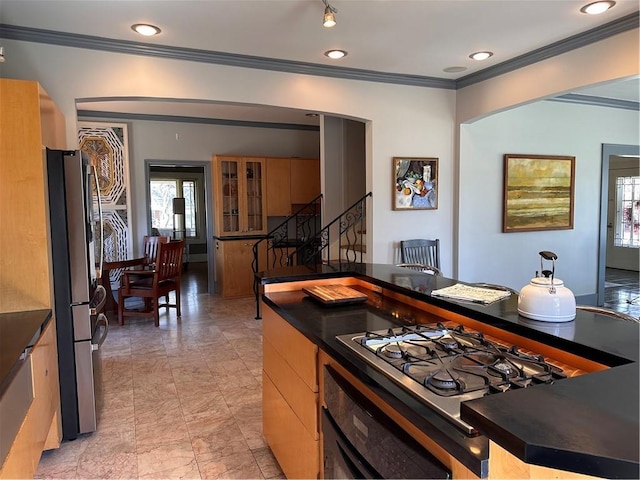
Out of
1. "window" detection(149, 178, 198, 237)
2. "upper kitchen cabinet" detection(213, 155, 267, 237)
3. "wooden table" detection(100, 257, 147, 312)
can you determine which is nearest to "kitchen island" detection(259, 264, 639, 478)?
"wooden table" detection(100, 257, 147, 312)

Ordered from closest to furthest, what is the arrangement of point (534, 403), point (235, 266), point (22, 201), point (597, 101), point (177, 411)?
point (534, 403)
point (22, 201)
point (177, 411)
point (597, 101)
point (235, 266)

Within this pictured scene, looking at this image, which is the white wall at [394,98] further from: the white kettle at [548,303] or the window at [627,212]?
the window at [627,212]

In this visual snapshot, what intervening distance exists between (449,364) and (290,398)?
0.96 metres

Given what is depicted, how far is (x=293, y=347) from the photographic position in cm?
197

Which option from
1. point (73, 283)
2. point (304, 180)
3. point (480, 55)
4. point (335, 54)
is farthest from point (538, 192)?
point (73, 283)

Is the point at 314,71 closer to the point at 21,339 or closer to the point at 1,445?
the point at 21,339

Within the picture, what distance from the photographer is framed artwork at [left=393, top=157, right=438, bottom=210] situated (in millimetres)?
4617

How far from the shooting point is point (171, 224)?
10719 millimetres

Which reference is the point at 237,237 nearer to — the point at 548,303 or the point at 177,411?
the point at 177,411

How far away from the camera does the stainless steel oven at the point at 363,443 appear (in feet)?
3.51

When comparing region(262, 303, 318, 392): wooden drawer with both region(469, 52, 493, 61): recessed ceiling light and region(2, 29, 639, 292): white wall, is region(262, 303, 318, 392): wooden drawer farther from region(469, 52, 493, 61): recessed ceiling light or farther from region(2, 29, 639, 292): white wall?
region(469, 52, 493, 61): recessed ceiling light

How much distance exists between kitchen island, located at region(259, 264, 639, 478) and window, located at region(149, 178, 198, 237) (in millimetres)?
9405

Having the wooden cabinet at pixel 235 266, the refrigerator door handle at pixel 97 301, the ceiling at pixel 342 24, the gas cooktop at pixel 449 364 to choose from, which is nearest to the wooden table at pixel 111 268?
the wooden cabinet at pixel 235 266

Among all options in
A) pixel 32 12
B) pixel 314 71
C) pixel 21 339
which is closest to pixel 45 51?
pixel 32 12
